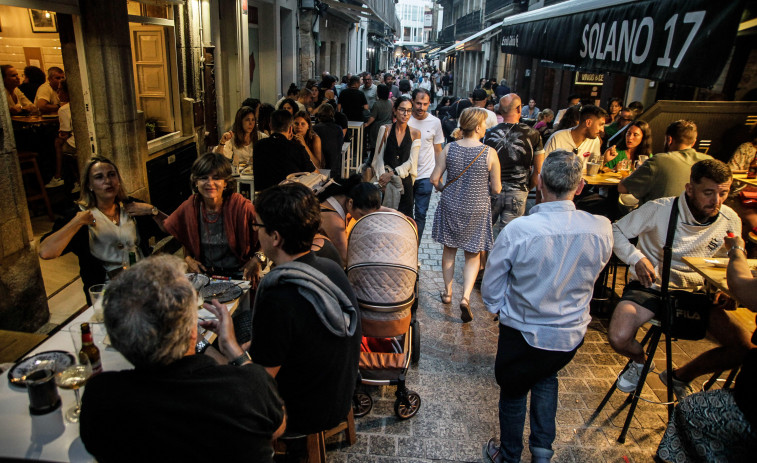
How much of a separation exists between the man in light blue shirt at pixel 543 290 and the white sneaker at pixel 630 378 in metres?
1.00

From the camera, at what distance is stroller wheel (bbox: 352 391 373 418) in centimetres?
345

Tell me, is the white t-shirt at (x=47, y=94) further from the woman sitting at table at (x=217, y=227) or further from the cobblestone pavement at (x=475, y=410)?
the cobblestone pavement at (x=475, y=410)

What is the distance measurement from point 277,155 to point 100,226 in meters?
2.14

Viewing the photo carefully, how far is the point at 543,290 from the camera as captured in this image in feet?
8.71

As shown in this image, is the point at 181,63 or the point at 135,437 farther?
the point at 181,63

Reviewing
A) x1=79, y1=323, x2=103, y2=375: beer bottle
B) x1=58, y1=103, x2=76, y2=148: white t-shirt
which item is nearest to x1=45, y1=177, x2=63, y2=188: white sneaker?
x1=58, y1=103, x2=76, y2=148: white t-shirt

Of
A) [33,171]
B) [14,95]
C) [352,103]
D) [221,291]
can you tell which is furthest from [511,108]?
[14,95]

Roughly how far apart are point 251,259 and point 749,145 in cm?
581

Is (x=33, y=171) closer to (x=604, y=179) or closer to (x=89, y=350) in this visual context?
(x=89, y=350)

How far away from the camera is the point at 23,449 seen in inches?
75.5

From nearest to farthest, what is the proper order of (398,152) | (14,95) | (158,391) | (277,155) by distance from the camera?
(158,391), (277,155), (398,152), (14,95)

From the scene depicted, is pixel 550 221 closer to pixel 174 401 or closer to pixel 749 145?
pixel 174 401

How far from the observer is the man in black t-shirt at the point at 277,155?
208 inches

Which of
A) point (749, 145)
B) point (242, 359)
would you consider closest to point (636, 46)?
point (749, 145)
